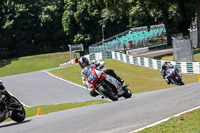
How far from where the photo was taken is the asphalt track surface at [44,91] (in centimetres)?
2423

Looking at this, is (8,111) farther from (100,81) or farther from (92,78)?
(100,81)

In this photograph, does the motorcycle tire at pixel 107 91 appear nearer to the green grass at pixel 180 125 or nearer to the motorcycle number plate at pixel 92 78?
the motorcycle number plate at pixel 92 78

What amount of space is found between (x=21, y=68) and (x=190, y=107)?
175 feet

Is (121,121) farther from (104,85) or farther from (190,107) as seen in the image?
(104,85)

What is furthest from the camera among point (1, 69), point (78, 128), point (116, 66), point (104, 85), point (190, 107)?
point (1, 69)

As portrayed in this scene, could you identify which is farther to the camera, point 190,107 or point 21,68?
point 21,68

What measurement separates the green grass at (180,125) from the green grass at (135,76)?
16898 millimetres

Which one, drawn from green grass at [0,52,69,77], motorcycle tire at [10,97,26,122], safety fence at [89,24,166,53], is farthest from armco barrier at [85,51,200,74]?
motorcycle tire at [10,97,26,122]

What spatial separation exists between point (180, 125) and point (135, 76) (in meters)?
25.9

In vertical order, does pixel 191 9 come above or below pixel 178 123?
above

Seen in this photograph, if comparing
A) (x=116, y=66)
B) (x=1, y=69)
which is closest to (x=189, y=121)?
(x=116, y=66)

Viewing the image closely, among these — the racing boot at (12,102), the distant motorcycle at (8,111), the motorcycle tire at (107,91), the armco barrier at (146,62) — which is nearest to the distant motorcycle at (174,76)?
the motorcycle tire at (107,91)

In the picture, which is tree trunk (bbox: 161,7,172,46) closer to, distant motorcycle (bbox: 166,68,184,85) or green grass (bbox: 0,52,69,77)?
green grass (bbox: 0,52,69,77)

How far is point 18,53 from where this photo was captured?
246 ft
